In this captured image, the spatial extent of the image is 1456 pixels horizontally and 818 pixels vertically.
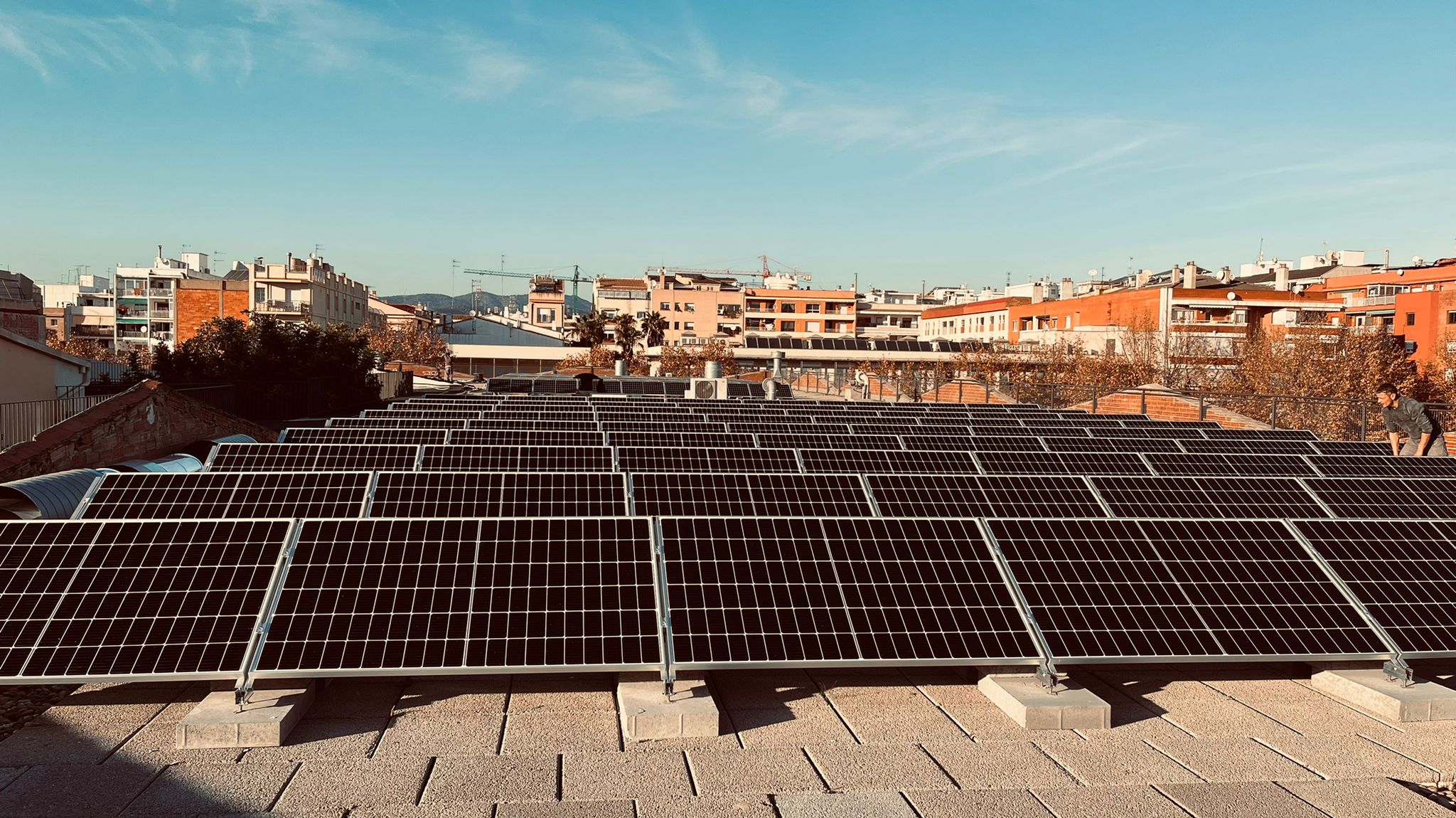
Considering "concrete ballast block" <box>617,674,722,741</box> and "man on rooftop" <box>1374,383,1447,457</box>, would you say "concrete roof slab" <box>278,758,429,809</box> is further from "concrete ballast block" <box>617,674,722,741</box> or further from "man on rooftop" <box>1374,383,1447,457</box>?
"man on rooftop" <box>1374,383,1447,457</box>

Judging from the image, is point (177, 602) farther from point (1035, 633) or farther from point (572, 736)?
point (1035, 633)

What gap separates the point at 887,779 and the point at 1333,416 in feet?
120

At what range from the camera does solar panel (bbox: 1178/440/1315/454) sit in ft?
53.2

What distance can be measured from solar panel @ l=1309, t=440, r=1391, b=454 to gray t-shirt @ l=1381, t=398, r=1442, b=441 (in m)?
0.83

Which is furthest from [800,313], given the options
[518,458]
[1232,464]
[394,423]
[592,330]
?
[518,458]

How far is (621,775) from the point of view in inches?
201

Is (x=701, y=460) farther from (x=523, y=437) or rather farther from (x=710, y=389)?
(x=710, y=389)

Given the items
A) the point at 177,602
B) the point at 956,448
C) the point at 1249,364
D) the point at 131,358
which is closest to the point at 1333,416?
the point at 1249,364

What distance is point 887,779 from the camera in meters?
5.11

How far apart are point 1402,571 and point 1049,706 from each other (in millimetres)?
3457

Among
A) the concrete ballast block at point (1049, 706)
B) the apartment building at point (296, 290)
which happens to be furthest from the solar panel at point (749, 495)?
the apartment building at point (296, 290)

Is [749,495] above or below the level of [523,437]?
above

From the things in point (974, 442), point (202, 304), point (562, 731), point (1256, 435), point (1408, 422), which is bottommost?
point (562, 731)

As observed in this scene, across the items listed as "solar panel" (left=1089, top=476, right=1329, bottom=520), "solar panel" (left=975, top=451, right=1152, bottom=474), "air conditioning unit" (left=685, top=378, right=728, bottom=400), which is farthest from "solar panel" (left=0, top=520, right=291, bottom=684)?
"air conditioning unit" (left=685, top=378, right=728, bottom=400)
